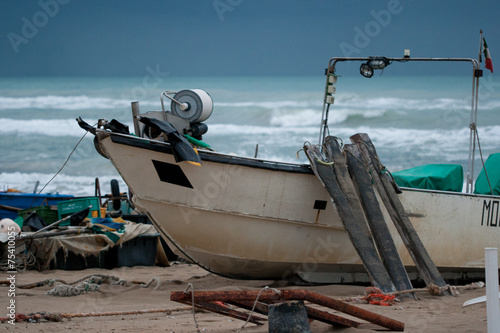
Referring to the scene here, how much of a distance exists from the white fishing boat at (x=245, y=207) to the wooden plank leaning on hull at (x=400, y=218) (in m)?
0.09

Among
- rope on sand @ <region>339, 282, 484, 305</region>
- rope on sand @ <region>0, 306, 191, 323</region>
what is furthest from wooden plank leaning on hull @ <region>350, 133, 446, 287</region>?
rope on sand @ <region>0, 306, 191, 323</region>

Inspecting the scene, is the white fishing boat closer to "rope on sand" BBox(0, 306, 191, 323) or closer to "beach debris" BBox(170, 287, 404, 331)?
"rope on sand" BBox(0, 306, 191, 323)

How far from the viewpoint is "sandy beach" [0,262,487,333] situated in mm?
5473

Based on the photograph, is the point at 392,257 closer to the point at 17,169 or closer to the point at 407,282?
the point at 407,282

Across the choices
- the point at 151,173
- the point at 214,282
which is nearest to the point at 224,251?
the point at 214,282

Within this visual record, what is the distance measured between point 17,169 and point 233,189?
22.5 meters

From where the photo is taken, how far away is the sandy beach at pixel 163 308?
5473mm

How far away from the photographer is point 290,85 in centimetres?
7269

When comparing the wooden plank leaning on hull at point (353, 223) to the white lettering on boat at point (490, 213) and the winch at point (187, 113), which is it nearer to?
the winch at point (187, 113)

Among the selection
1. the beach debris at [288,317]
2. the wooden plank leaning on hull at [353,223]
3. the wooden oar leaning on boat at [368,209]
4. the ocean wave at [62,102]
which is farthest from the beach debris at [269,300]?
the ocean wave at [62,102]

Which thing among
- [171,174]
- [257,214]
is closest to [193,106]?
[171,174]

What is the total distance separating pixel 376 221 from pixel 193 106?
260 centimetres

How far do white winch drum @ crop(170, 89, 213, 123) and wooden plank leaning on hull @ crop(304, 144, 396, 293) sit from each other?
133 centimetres

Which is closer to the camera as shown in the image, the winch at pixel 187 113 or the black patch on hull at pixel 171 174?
the black patch on hull at pixel 171 174
